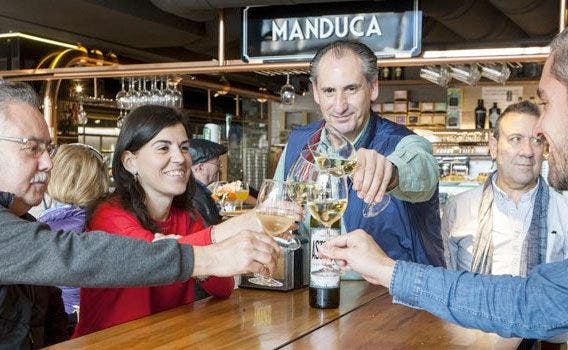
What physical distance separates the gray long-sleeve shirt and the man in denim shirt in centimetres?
53

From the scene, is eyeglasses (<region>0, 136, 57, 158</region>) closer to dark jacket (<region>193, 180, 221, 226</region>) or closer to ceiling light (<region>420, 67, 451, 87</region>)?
dark jacket (<region>193, 180, 221, 226</region>)

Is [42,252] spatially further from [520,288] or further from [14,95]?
[520,288]

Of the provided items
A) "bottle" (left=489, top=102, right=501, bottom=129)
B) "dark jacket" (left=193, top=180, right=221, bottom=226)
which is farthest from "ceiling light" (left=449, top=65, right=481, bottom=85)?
"bottle" (left=489, top=102, right=501, bottom=129)

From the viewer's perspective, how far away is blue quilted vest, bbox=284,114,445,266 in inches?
90.6

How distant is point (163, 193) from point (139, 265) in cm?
93

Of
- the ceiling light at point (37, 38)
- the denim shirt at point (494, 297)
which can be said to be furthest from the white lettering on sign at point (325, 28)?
the ceiling light at point (37, 38)

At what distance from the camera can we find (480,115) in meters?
8.66

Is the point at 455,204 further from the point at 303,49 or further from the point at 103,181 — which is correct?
the point at 103,181

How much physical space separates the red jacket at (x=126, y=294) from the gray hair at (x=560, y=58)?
1.16 metres

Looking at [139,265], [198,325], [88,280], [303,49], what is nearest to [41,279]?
[88,280]

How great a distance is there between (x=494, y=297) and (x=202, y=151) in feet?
12.6

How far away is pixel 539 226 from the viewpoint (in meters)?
2.82

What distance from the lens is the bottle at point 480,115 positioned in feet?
28.4

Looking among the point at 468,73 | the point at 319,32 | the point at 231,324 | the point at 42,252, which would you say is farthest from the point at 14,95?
the point at 468,73
